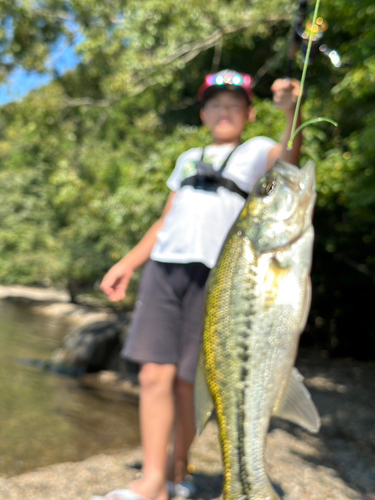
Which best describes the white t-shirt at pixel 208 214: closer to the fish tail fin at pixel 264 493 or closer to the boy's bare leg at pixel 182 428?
the boy's bare leg at pixel 182 428

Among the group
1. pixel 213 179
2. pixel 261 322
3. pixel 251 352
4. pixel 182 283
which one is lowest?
pixel 251 352

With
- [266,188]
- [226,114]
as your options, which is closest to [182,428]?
[266,188]

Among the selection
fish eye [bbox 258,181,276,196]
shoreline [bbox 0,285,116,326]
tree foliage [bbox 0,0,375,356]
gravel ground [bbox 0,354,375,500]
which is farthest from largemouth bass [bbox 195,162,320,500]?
shoreline [bbox 0,285,116,326]

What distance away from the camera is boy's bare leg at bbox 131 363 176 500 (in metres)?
2.61

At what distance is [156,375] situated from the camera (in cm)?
266

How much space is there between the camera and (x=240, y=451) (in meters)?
1.71

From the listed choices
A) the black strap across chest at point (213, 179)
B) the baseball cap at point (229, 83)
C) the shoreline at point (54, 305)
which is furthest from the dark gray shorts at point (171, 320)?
the shoreline at point (54, 305)

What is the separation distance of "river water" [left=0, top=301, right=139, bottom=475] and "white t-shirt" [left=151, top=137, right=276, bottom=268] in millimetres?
2884

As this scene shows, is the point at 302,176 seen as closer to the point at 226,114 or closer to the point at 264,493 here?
the point at 264,493

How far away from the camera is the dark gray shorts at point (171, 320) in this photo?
2643 mm

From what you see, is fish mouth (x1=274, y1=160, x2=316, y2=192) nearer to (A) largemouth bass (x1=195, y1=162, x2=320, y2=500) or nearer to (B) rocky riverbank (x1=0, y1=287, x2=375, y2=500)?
(A) largemouth bass (x1=195, y1=162, x2=320, y2=500)

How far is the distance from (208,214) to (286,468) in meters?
2.26

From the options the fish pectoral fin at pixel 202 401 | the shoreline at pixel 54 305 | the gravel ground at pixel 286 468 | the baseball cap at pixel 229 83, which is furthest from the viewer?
the shoreline at pixel 54 305

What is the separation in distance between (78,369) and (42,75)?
20.8 feet
